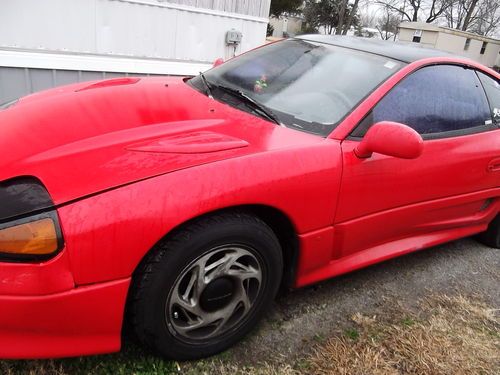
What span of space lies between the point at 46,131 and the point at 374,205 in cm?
164

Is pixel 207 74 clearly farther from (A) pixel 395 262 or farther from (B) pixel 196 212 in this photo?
(A) pixel 395 262

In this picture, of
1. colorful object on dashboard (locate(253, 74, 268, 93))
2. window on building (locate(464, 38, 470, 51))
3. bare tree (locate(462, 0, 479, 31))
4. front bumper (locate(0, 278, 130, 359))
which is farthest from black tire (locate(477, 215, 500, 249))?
bare tree (locate(462, 0, 479, 31))

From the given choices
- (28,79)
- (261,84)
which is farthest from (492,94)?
(28,79)

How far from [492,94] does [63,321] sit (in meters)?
2.89

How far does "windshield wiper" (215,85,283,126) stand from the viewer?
2383mm

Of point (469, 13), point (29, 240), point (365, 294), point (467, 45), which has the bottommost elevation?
point (365, 294)

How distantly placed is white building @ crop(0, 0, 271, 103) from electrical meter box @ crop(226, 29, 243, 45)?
0.18 feet

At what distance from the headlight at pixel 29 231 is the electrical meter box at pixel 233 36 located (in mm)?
5011

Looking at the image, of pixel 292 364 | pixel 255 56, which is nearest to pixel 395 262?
pixel 292 364

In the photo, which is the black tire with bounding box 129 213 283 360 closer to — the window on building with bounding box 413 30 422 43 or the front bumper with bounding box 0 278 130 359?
the front bumper with bounding box 0 278 130 359

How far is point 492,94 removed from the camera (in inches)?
120

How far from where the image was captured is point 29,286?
1538 millimetres

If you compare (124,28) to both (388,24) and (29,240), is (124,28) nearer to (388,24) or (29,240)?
(29,240)

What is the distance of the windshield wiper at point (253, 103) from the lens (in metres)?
2.38
